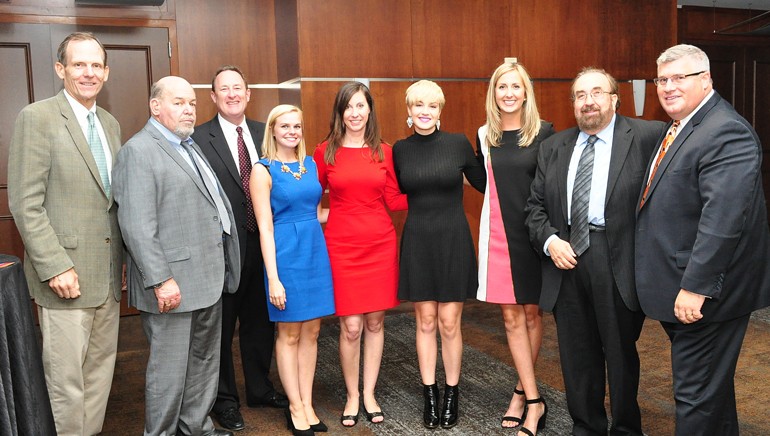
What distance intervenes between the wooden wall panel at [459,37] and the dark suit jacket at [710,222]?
3.46 m

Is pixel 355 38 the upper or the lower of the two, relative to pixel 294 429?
upper

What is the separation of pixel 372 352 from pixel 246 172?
3.76ft

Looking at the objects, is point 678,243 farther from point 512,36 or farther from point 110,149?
point 512,36

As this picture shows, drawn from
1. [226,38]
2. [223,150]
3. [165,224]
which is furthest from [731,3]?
[165,224]

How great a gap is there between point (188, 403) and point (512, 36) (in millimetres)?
4339

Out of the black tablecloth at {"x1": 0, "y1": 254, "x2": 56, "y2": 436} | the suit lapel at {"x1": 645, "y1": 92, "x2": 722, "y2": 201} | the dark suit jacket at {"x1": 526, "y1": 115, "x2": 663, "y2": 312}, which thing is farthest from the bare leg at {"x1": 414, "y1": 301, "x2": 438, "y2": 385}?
the black tablecloth at {"x1": 0, "y1": 254, "x2": 56, "y2": 436}

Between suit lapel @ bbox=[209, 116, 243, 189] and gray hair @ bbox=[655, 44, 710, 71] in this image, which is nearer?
gray hair @ bbox=[655, 44, 710, 71]

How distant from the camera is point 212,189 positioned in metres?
3.01

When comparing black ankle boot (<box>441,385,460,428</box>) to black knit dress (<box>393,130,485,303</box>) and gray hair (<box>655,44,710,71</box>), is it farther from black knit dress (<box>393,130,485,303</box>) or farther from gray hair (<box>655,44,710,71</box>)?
gray hair (<box>655,44,710,71</box>)

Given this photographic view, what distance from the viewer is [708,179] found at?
7.77 feet

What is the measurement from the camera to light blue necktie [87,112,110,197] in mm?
2926

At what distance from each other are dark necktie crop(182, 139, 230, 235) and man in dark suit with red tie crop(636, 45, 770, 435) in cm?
177

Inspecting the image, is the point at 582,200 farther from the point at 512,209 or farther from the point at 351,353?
the point at 351,353

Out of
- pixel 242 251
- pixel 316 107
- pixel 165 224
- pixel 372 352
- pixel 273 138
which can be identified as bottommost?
pixel 372 352
